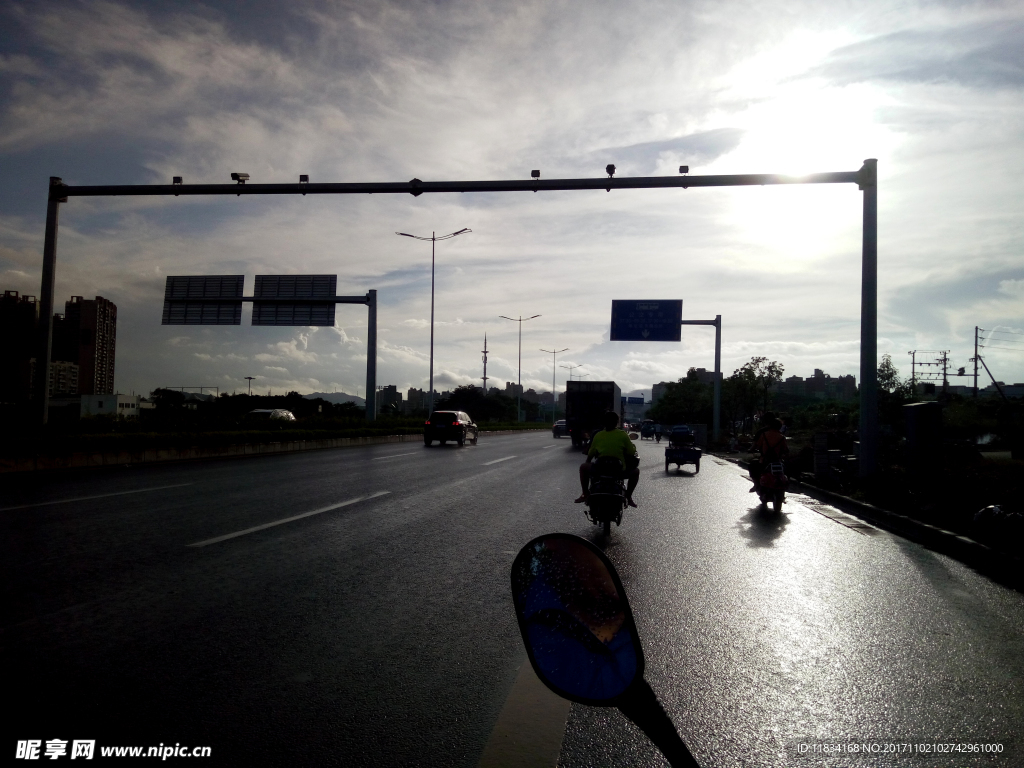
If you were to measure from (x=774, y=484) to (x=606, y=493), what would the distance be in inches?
175

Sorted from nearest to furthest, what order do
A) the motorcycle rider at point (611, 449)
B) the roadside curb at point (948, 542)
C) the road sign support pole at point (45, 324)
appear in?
1. the roadside curb at point (948, 542)
2. the motorcycle rider at point (611, 449)
3. the road sign support pole at point (45, 324)

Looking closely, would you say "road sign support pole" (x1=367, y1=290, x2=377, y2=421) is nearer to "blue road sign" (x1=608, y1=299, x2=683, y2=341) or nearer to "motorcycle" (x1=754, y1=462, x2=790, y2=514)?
"blue road sign" (x1=608, y1=299, x2=683, y2=341)

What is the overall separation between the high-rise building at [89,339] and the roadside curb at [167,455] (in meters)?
79.9

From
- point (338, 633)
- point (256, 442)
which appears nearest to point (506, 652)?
point (338, 633)

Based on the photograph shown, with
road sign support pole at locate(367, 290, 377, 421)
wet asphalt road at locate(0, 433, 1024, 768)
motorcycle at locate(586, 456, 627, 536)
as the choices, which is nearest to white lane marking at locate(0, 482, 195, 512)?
wet asphalt road at locate(0, 433, 1024, 768)

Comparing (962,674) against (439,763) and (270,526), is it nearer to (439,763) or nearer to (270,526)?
(439,763)

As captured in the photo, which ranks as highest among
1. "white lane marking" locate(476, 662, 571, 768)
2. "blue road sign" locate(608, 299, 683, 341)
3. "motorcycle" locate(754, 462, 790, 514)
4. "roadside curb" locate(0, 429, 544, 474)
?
"blue road sign" locate(608, 299, 683, 341)

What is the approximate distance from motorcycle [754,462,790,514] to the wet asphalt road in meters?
2.33

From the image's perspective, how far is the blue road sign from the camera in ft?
130

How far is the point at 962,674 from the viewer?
171 inches

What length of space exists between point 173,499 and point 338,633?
8.07m

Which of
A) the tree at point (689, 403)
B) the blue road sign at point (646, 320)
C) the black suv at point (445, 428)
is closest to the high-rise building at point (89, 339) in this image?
the black suv at point (445, 428)

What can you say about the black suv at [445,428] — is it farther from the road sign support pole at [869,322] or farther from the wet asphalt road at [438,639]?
the wet asphalt road at [438,639]

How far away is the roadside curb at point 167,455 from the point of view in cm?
1677
